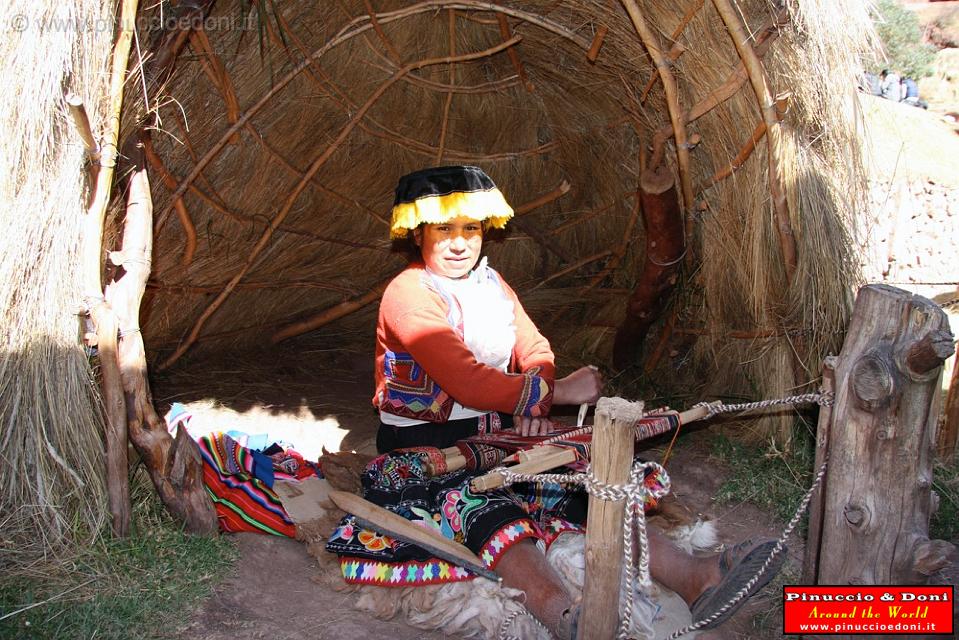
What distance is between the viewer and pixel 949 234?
674cm

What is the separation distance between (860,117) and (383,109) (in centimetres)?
210

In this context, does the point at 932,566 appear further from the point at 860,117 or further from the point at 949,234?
the point at 949,234

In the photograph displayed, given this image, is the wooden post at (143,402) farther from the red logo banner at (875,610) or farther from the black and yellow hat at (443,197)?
the red logo banner at (875,610)

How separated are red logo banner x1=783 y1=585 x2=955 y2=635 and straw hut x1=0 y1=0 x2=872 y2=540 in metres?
1.11

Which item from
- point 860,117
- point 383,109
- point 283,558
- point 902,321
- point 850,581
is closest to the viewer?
point 902,321

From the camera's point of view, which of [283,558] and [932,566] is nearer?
[932,566]

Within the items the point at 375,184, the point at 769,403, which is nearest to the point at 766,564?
the point at 769,403

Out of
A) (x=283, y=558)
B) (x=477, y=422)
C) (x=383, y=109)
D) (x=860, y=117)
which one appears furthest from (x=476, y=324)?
(x=383, y=109)

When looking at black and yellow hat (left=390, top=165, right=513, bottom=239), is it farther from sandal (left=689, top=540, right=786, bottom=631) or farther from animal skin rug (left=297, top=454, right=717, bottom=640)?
sandal (left=689, top=540, right=786, bottom=631)

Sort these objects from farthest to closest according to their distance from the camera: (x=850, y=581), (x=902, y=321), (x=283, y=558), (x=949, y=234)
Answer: (x=949, y=234) → (x=283, y=558) → (x=850, y=581) → (x=902, y=321)

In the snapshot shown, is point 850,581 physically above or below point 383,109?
below

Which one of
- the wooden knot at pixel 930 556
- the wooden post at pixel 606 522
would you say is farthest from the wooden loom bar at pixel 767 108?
the wooden post at pixel 606 522

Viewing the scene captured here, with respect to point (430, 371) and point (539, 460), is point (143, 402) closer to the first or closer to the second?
point (430, 371)

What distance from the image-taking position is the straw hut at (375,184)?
2.01 meters
